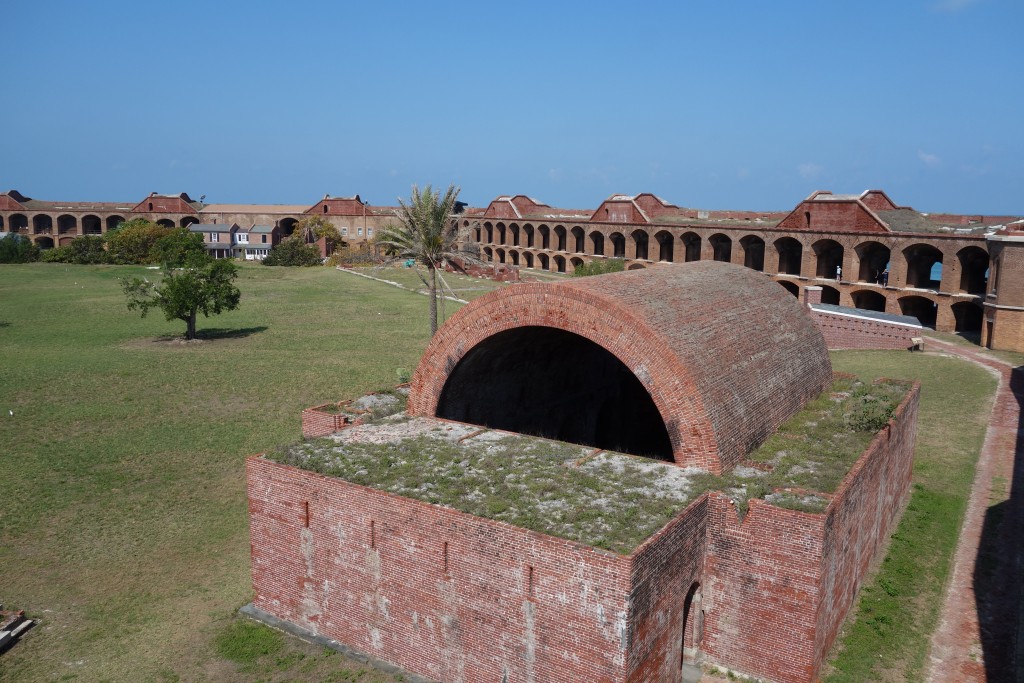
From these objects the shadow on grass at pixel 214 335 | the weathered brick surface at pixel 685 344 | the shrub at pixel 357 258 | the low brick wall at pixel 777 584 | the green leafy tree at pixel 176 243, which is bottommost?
the low brick wall at pixel 777 584

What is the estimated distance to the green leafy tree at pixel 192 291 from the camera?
34.3 metres

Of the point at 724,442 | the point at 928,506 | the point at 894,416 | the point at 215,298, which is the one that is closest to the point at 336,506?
the point at 724,442

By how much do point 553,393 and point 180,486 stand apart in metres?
9.09

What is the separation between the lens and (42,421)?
22656 mm

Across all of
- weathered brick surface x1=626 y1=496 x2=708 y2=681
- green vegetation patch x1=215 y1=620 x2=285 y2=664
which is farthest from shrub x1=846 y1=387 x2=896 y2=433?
green vegetation patch x1=215 y1=620 x2=285 y2=664

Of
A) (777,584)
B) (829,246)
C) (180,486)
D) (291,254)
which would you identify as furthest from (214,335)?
(291,254)

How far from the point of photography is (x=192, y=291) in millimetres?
34594

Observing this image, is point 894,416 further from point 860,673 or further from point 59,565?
point 59,565

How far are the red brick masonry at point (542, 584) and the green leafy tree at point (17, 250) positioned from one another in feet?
236

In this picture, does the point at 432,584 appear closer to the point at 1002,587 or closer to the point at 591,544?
the point at 591,544

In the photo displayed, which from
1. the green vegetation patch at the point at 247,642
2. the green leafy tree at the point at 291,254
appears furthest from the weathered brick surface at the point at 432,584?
the green leafy tree at the point at 291,254

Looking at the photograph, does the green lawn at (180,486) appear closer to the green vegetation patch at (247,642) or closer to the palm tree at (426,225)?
the green vegetation patch at (247,642)

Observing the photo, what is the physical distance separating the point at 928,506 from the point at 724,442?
787cm

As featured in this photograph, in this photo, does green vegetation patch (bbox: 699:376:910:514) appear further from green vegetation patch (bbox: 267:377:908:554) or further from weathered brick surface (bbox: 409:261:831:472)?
weathered brick surface (bbox: 409:261:831:472)
